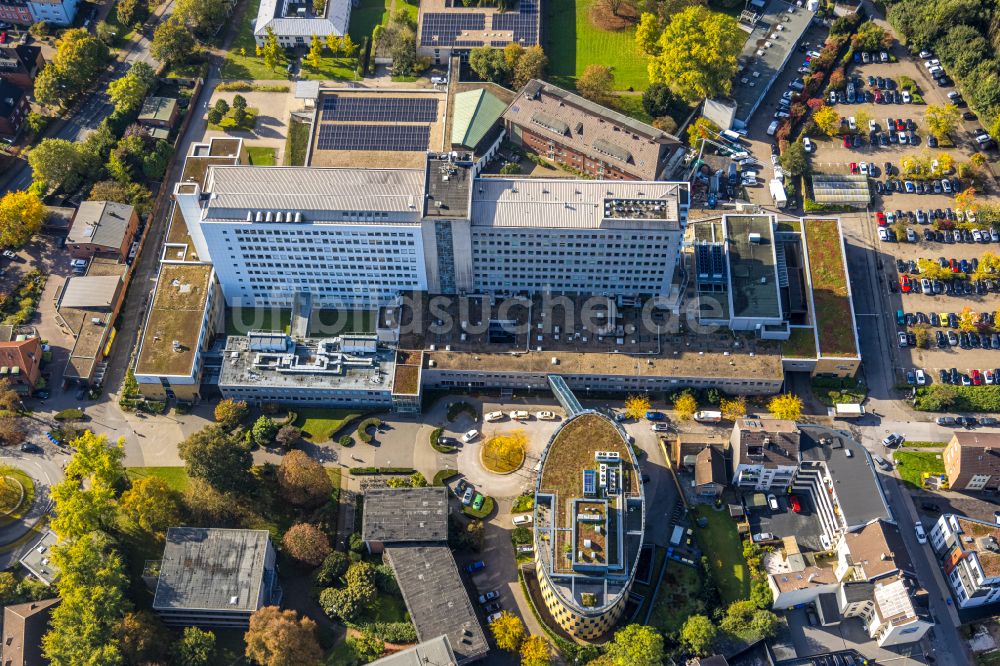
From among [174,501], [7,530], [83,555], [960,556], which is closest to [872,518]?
[960,556]

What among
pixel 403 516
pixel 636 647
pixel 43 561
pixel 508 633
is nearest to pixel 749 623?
pixel 636 647

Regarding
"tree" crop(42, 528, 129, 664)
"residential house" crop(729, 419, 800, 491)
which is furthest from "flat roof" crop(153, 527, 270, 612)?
"residential house" crop(729, 419, 800, 491)

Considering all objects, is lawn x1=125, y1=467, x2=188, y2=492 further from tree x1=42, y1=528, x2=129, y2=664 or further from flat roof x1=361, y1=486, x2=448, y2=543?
flat roof x1=361, y1=486, x2=448, y2=543

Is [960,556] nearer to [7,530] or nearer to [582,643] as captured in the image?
[582,643]

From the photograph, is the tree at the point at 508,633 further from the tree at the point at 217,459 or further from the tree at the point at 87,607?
the tree at the point at 87,607

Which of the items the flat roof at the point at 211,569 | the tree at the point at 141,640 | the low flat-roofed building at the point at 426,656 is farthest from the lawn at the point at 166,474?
the low flat-roofed building at the point at 426,656

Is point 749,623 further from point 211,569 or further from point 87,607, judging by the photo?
point 87,607
